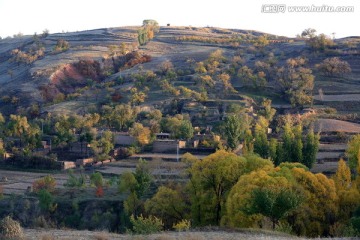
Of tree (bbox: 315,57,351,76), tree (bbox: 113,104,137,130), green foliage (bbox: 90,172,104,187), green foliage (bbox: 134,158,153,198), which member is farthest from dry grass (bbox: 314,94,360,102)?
green foliage (bbox: 134,158,153,198)

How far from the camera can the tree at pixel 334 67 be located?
2105 inches

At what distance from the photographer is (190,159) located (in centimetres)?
→ 2402

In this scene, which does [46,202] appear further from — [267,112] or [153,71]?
[153,71]

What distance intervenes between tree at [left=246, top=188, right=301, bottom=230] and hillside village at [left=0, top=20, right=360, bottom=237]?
0.41 ft

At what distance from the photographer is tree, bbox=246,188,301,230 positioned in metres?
17.0

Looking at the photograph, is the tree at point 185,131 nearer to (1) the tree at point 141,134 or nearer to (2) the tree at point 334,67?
(1) the tree at point 141,134

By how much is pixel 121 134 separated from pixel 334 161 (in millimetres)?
16454

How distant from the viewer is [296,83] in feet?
162

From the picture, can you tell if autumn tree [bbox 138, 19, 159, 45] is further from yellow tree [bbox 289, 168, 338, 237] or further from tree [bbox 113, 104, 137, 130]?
yellow tree [bbox 289, 168, 338, 237]

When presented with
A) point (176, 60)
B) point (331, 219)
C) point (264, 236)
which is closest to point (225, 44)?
point (176, 60)

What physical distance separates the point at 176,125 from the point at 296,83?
51.5ft

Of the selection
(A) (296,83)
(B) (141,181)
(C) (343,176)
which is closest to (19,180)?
(B) (141,181)

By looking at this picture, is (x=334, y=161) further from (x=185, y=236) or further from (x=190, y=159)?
(x=185, y=236)

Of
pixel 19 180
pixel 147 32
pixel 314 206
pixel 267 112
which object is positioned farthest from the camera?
pixel 147 32
